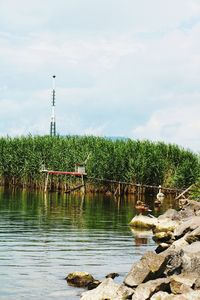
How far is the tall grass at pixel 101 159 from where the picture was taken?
5838 cm

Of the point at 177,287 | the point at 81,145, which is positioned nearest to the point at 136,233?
the point at 177,287

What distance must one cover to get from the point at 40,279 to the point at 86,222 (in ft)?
53.6

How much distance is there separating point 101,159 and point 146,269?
138 feet

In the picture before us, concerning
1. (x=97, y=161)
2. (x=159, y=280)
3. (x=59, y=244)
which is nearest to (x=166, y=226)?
(x=59, y=244)

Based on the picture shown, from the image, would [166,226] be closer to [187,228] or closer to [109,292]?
[187,228]

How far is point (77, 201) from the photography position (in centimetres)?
5053

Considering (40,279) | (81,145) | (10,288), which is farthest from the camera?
(81,145)

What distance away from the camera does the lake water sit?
19.9 meters

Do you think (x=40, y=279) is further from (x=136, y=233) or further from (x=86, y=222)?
(x=86, y=222)

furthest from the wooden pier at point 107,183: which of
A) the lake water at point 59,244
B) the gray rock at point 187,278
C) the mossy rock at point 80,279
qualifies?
the gray rock at point 187,278

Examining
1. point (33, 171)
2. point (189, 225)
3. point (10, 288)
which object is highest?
point (33, 171)

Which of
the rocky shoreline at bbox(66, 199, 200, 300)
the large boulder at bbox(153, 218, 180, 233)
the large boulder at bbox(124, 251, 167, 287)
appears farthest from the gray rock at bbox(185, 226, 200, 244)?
the large boulder at bbox(153, 218, 180, 233)

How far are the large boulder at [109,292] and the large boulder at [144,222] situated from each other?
17307mm

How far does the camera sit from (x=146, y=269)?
18.0 metres
